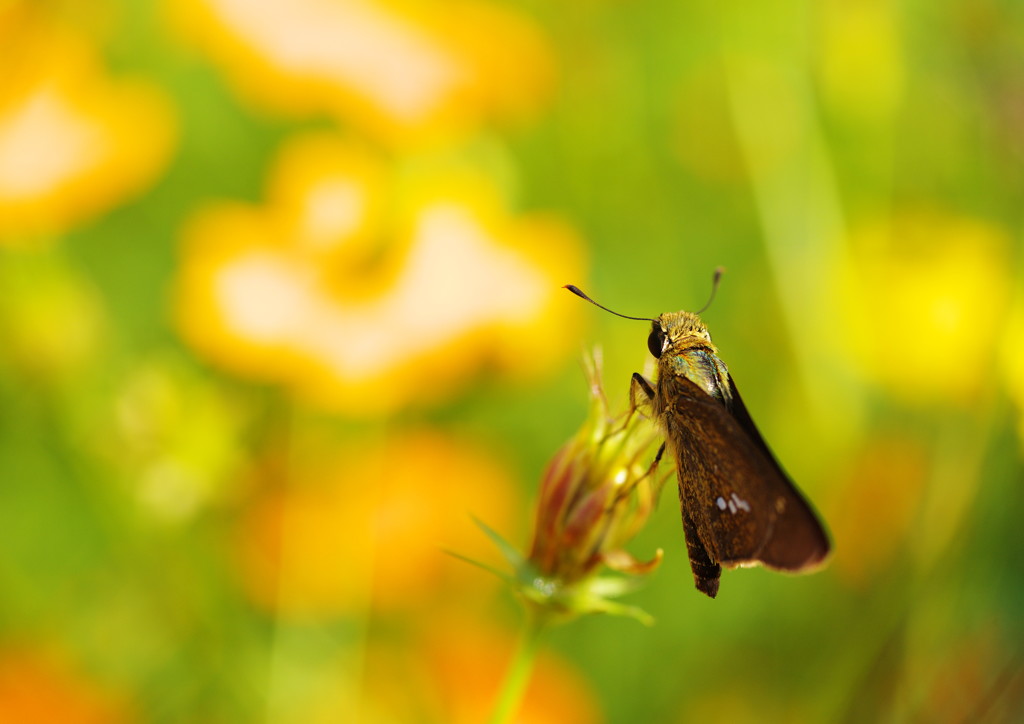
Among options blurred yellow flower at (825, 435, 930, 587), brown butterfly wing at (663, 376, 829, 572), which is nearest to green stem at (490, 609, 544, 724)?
brown butterfly wing at (663, 376, 829, 572)

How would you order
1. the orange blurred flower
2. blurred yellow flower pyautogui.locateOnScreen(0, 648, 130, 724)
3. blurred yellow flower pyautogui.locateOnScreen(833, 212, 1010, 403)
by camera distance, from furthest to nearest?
blurred yellow flower pyautogui.locateOnScreen(833, 212, 1010, 403)
the orange blurred flower
blurred yellow flower pyautogui.locateOnScreen(0, 648, 130, 724)

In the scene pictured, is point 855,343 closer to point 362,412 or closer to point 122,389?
point 362,412

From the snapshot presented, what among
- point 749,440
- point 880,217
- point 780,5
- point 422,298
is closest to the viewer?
point 749,440

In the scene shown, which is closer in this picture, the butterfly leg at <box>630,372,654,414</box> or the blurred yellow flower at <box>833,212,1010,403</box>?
the butterfly leg at <box>630,372,654,414</box>

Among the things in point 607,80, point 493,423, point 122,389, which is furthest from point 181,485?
point 607,80

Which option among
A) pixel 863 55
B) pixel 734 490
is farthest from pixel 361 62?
pixel 734 490

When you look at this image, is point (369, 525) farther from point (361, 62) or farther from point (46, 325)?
point (361, 62)

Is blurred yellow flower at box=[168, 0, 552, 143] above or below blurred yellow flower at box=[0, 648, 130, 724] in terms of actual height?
above

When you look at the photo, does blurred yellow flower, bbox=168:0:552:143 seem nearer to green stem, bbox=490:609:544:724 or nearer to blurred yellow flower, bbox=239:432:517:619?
blurred yellow flower, bbox=239:432:517:619
